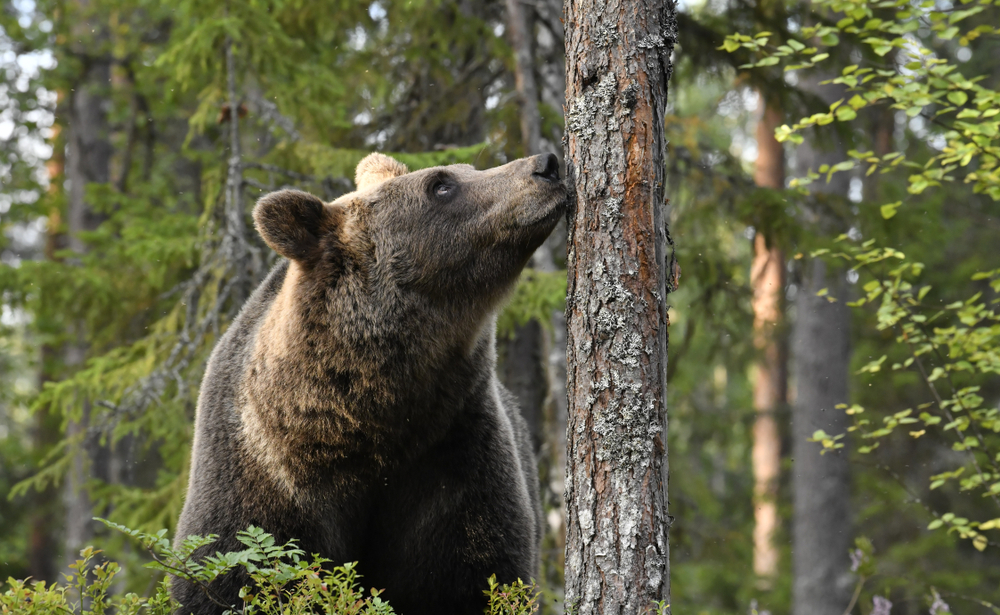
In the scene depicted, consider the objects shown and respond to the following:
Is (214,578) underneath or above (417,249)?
underneath

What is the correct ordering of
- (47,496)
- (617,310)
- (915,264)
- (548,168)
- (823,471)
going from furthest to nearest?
(47,496) → (823,471) → (915,264) → (548,168) → (617,310)

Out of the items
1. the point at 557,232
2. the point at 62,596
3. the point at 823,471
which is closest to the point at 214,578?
the point at 62,596

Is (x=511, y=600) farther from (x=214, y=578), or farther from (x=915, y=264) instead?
(x=915, y=264)

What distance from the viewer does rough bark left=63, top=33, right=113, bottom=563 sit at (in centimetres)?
1129

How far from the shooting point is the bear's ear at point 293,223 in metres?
3.66

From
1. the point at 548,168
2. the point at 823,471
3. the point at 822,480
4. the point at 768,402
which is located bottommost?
the point at 822,480

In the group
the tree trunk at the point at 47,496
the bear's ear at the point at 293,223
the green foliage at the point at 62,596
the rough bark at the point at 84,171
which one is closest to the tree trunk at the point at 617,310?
the bear's ear at the point at 293,223

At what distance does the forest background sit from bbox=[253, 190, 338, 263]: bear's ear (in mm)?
2299

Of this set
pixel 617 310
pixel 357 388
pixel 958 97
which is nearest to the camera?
pixel 617 310

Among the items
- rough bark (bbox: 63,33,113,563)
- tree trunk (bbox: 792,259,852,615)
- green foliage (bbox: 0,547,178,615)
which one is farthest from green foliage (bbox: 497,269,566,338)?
rough bark (bbox: 63,33,113,563)

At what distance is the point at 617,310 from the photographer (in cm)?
312

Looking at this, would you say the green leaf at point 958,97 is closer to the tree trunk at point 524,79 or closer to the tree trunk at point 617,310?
the tree trunk at point 617,310

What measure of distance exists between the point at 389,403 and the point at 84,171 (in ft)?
33.8

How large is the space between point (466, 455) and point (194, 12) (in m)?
5.23
